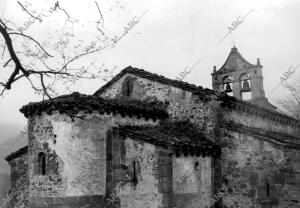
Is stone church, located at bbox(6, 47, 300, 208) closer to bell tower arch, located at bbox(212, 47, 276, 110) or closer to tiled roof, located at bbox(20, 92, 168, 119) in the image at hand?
tiled roof, located at bbox(20, 92, 168, 119)

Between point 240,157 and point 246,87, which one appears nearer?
point 240,157

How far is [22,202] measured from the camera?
46.5ft

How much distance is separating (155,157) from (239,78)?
7.80 m

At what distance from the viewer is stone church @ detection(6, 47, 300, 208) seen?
10820 mm

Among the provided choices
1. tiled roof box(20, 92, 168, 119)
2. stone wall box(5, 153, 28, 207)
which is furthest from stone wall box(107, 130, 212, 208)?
stone wall box(5, 153, 28, 207)

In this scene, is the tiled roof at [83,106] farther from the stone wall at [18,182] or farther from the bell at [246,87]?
the bell at [246,87]

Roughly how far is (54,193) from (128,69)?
19.2 ft

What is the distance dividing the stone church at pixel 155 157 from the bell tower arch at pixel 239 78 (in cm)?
378

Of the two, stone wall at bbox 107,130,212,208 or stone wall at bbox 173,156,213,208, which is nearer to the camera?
stone wall at bbox 107,130,212,208

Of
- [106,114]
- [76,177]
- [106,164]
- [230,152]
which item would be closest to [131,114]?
[106,114]

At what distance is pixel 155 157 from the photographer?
1069 centimetres

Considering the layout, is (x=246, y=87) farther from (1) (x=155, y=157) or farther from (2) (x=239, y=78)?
(1) (x=155, y=157)

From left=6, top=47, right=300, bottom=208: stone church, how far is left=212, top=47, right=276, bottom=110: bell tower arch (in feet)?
12.4

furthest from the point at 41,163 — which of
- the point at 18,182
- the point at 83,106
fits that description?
the point at 18,182
